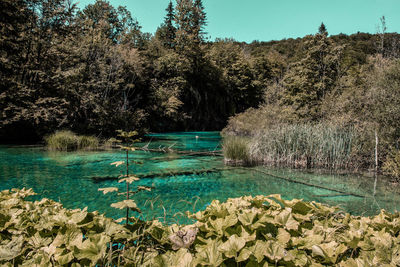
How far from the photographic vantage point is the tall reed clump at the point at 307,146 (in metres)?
8.17

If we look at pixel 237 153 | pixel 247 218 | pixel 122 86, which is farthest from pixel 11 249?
pixel 122 86

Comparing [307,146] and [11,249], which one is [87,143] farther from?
[11,249]

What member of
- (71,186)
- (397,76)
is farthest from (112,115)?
(397,76)

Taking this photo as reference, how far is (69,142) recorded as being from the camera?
12.2m

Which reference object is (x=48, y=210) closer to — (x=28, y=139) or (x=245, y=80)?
(x=28, y=139)

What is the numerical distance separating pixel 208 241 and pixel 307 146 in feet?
26.9

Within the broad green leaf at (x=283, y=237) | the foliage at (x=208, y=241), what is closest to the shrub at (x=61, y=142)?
the foliage at (x=208, y=241)

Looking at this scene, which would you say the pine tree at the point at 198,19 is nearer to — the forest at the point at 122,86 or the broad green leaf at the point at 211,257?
→ the forest at the point at 122,86

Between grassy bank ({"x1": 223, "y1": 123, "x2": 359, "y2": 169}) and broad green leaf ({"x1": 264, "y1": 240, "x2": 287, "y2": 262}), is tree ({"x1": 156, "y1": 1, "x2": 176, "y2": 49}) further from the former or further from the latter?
broad green leaf ({"x1": 264, "y1": 240, "x2": 287, "y2": 262})

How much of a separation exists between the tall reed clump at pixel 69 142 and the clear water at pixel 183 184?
105 inches

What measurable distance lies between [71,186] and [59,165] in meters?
2.96

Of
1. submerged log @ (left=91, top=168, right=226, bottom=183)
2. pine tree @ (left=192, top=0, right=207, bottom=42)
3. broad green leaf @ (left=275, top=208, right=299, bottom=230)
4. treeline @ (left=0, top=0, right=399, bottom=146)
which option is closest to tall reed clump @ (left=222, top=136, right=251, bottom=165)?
submerged log @ (left=91, top=168, right=226, bottom=183)

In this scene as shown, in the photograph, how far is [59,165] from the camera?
8.38m

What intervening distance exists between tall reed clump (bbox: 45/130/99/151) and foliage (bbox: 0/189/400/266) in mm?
11921
